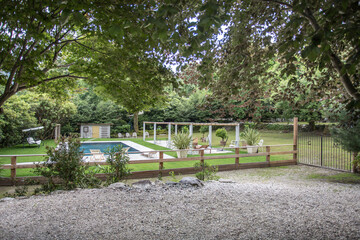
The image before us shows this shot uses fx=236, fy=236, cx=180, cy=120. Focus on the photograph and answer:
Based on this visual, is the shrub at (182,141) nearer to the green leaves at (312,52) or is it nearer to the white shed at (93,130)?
the green leaves at (312,52)

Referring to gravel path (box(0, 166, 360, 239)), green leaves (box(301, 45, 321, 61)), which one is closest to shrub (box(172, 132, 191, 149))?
gravel path (box(0, 166, 360, 239))

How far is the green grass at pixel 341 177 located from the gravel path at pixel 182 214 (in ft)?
7.64

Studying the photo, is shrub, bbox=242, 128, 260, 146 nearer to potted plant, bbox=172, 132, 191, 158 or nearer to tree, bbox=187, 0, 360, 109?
potted plant, bbox=172, 132, 191, 158

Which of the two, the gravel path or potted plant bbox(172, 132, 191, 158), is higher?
potted plant bbox(172, 132, 191, 158)

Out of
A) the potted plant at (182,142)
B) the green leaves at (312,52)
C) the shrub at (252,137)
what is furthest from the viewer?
the shrub at (252,137)

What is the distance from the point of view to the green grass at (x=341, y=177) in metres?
6.86

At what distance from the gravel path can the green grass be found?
2.33 m

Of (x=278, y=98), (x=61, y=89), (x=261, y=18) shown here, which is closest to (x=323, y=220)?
(x=278, y=98)

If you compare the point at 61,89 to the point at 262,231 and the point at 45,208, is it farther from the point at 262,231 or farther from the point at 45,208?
Result: the point at 262,231

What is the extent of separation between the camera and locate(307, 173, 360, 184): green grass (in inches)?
270

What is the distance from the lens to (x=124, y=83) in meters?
5.20

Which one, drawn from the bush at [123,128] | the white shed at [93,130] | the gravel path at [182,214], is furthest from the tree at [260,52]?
the bush at [123,128]

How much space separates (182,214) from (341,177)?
6517 mm

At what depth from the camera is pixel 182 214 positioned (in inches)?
131
